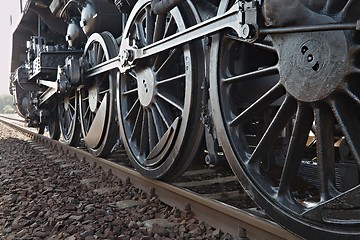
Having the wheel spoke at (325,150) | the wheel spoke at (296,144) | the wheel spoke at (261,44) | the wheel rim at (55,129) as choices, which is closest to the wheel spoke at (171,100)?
the wheel spoke at (261,44)

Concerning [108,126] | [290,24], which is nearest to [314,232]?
[290,24]

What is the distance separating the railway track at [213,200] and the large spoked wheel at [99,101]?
25 centimetres

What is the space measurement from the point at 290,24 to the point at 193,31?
0.76 metres

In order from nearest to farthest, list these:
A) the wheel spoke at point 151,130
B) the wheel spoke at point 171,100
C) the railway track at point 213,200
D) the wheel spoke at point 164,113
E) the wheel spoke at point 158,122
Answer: the railway track at point 213,200 < the wheel spoke at point 171,100 < the wheel spoke at point 164,113 < the wheel spoke at point 158,122 < the wheel spoke at point 151,130

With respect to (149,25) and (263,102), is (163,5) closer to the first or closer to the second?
(149,25)

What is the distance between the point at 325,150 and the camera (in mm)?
1603

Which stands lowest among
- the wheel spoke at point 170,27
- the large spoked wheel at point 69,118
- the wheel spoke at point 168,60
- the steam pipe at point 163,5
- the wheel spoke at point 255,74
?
the large spoked wheel at point 69,118

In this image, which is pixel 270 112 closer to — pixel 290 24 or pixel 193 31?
pixel 193 31

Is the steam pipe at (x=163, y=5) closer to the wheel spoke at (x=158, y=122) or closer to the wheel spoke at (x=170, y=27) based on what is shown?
the wheel spoke at (x=170, y=27)

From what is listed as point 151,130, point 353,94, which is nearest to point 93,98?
point 151,130

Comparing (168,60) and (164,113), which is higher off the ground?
(168,60)

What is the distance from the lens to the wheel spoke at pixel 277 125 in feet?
5.69

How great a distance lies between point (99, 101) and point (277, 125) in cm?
276

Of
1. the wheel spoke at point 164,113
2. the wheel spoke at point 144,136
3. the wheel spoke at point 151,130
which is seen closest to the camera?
the wheel spoke at point 164,113
